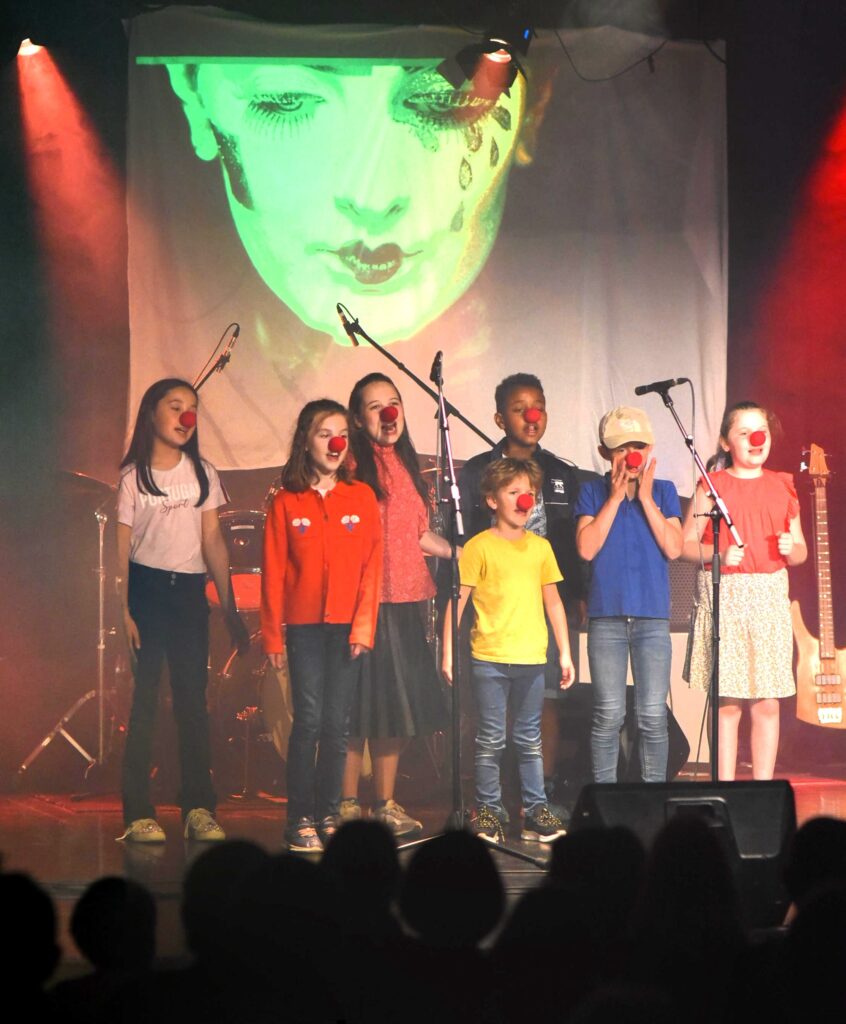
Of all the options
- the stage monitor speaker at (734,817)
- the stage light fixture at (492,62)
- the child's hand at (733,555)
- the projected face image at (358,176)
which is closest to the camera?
the stage monitor speaker at (734,817)

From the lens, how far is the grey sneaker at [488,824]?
17.0ft

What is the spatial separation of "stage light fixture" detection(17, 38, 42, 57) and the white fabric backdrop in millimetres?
490

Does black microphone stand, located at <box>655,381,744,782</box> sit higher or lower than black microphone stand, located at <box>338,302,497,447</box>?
lower

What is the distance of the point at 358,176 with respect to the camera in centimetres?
670

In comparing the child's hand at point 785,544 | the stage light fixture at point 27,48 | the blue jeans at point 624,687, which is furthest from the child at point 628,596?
the stage light fixture at point 27,48

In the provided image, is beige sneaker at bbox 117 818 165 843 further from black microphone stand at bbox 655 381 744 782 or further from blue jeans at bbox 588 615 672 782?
black microphone stand at bbox 655 381 744 782

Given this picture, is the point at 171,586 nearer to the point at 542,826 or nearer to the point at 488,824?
the point at 488,824

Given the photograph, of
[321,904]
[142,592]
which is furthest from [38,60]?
[321,904]

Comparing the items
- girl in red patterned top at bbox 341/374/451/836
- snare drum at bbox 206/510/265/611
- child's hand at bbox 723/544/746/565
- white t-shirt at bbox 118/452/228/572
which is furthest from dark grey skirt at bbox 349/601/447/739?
child's hand at bbox 723/544/746/565

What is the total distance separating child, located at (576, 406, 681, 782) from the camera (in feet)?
18.0

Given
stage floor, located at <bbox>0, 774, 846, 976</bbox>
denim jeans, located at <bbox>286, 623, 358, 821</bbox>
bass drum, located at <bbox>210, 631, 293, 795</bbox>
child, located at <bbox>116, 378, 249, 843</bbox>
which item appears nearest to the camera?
stage floor, located at <bbox>0, 774, 846, 976</bbox>

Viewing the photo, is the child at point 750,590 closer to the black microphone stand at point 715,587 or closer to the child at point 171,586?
the black microphone stand at point 715,587

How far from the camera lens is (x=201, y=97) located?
21.9 feet

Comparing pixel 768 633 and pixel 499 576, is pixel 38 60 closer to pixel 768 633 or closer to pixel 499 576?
pixel 499 576
